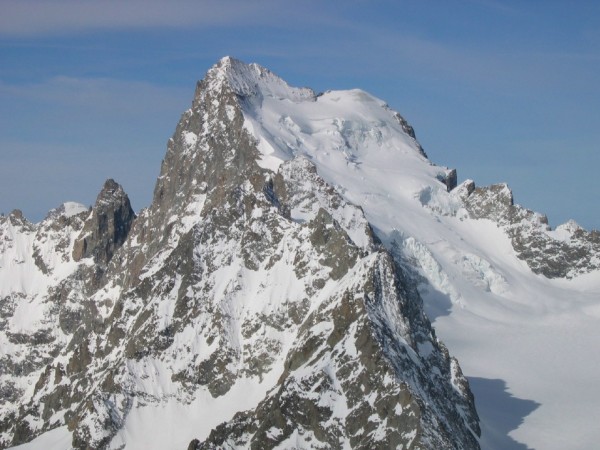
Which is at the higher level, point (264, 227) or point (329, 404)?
point (264, 227)

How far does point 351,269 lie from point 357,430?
1448 inches

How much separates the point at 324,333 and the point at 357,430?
16.4 metres

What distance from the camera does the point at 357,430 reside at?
139250 millimetres

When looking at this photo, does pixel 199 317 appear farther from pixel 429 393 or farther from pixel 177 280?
pixel 429 393

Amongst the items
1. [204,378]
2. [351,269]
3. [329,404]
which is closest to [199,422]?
[204,378]

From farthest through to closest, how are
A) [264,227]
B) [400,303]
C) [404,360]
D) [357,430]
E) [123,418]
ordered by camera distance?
[264,227] → [123,418] → [400,303] → [404,360] → [357,430]

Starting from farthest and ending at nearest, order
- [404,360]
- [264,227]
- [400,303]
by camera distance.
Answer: [264,227]
[400,303]
[404,360]

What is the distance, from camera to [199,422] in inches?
6900

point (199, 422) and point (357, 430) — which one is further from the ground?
point (199, 422)

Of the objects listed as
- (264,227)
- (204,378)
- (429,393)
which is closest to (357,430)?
(429,393)

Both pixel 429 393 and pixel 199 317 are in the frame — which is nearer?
pixel 429 393

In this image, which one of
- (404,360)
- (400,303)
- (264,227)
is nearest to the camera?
(404,360)

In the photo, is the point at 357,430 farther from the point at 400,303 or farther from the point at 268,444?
the point at 400,303

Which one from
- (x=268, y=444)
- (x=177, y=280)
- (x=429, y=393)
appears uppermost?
(x=177, y=280)
